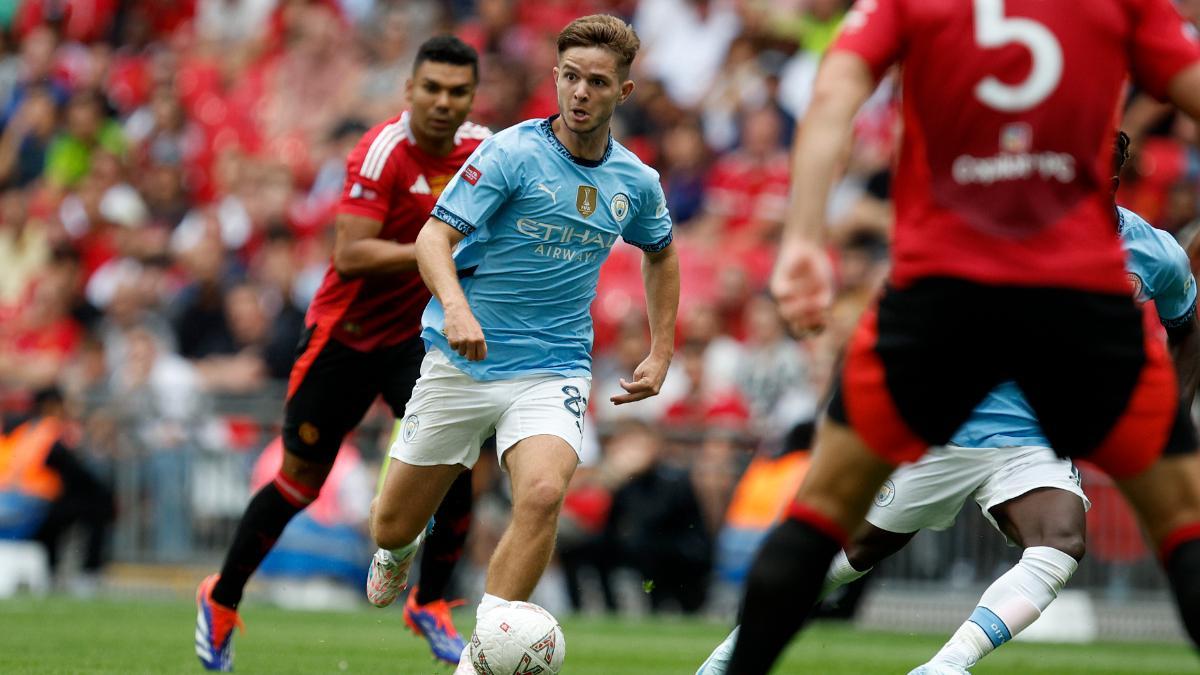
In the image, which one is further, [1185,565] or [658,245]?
[658,245]

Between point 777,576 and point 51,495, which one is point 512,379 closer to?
point 777,576

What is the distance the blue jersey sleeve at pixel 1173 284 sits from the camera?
7.75 meters

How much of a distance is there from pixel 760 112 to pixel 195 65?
9312mm

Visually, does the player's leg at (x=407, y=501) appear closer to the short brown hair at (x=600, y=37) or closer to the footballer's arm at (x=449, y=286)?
the footballer's arm at (x=449, y=286)

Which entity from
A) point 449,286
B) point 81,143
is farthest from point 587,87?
point 81,143

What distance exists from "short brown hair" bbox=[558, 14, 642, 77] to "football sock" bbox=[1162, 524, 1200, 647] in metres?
3.13

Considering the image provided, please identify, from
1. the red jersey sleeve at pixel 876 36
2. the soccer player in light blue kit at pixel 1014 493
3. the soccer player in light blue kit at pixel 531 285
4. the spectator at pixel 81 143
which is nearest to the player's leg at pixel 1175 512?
the red jersey sleeve at pixel 876 36

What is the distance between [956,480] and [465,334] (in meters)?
2.65

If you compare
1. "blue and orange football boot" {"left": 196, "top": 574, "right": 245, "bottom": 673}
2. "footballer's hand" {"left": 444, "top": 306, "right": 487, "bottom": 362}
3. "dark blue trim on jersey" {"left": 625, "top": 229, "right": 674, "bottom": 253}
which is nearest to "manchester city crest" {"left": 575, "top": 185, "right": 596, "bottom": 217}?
"dark blue trim on jersey" {"left": 625, "top": 229, "right": 674, "bottom": 253}

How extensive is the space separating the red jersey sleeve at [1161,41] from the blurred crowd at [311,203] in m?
9.12

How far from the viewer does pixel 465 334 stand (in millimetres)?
6629

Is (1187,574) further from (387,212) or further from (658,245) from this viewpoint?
(387,212)

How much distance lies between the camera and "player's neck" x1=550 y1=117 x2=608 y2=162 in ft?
24.1

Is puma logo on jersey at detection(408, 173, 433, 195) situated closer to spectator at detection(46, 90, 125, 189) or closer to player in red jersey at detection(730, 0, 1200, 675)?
player in red jersey at detection(730, 0, 1200, 675)
